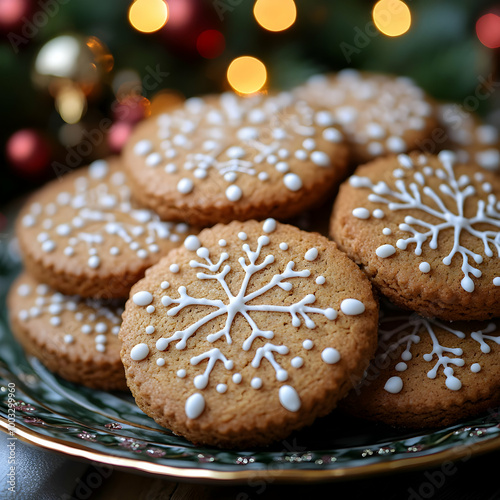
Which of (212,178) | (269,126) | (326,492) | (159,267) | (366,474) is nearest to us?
(366,474)

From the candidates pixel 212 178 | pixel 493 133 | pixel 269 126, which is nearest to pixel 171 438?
pixel 212 178

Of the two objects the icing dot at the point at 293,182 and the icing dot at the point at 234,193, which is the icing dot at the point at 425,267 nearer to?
the icing dot at the point at 293,182

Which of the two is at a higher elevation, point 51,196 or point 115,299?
point 51,196

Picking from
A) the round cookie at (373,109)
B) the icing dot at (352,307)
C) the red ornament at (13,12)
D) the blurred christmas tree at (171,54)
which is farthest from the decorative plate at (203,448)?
the red ornament at (13,12)

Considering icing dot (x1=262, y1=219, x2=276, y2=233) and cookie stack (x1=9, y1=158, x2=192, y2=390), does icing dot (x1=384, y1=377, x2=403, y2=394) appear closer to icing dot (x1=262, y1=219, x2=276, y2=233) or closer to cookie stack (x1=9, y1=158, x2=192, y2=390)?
icing dot (x1=262, y1=219, x2=276, y2=233)

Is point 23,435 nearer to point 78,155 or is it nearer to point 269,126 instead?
point 269,126

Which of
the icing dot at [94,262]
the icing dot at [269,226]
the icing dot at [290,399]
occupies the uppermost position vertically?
the icing dot at [94,262]

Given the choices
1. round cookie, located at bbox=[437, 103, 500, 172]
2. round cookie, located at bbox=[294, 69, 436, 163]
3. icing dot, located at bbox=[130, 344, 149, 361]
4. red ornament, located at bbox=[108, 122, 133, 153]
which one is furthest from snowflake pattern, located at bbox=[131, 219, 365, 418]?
round cookie, located at bbox=[437, 103, 500, 172]
